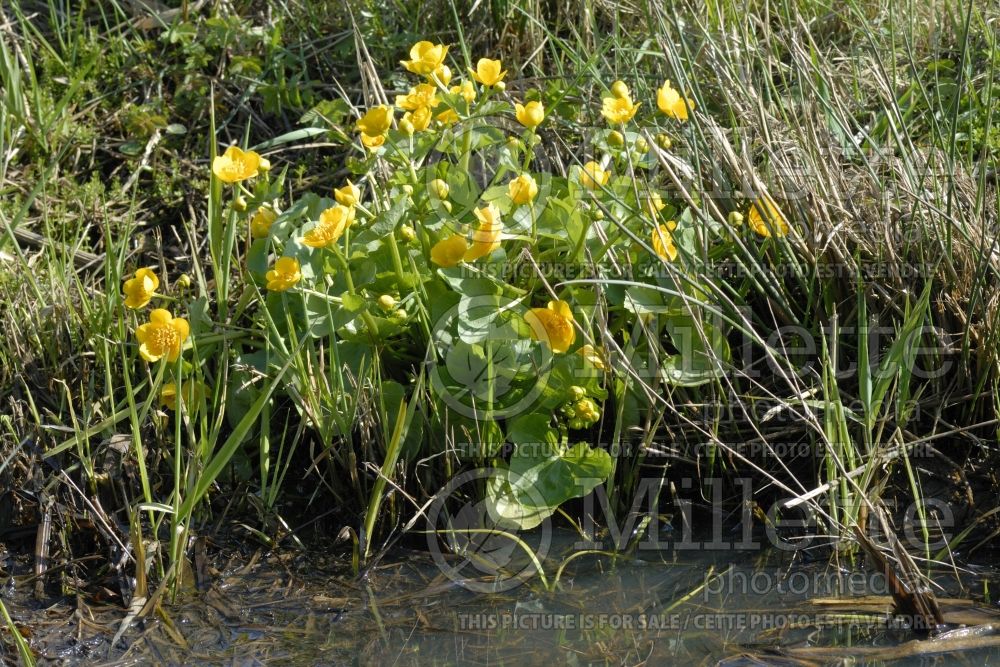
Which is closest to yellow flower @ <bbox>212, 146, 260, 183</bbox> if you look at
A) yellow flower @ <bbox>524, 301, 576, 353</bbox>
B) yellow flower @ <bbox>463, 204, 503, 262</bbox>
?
yellow flower @ <bbox>463, 204, 503, 262</bbox>

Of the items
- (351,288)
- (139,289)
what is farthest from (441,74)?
(139,289)

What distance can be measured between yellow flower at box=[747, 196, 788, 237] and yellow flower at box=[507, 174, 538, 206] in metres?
0.49

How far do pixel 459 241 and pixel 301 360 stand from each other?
1.30 ft

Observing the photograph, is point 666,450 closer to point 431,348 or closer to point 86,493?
point 431,348

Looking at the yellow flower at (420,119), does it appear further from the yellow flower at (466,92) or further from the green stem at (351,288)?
the green stem at (351,288)

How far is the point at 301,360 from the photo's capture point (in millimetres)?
1957

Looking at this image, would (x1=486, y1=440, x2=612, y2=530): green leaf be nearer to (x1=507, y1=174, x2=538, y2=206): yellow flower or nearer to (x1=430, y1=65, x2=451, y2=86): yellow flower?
(x1=507, y1=174, x2=538, y2=206): yellow flower

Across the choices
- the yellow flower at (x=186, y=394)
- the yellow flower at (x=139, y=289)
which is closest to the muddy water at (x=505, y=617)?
the yellow flower at (x=186, y=394)

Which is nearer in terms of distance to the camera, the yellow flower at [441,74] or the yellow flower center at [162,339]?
the yellow flower center at [162,339]

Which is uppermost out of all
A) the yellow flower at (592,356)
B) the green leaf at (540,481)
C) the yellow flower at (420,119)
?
the yellow flower at (420,119)

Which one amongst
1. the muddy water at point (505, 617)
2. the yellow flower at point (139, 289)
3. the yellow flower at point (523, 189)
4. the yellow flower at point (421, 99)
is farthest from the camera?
the yellow flower at point (421, 99)

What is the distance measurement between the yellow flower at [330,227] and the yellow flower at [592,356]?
50cm

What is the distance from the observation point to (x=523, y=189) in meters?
1.83

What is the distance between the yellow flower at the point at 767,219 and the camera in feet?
6.65
